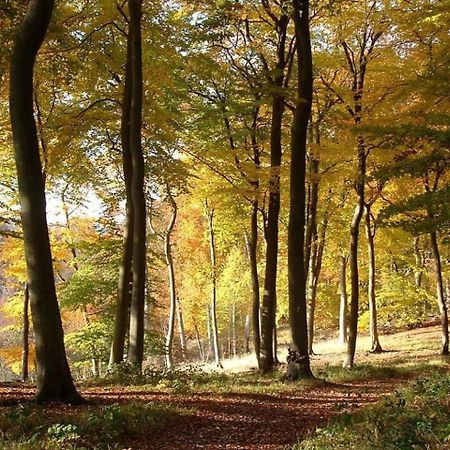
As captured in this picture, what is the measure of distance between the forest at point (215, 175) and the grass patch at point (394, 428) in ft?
0.14

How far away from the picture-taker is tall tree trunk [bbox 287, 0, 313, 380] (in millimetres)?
11539

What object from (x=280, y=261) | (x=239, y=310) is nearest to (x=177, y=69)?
(x=280, y=261)

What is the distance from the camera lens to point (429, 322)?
32469mm

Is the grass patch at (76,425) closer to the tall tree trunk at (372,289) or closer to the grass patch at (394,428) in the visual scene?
the grass patch at (394,428)

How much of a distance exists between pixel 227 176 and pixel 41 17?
973 cm

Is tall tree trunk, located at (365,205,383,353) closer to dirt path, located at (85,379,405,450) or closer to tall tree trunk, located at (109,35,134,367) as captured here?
dirt path, located at (85,379,405,450)

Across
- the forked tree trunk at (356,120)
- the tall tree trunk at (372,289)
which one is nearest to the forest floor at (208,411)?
the forked tree trunk at (356,120)

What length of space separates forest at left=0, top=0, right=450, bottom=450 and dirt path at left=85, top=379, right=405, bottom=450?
0.05m

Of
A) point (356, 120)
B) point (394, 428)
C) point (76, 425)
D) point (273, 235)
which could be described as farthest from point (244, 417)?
point (356, 120)

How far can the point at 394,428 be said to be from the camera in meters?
5.24

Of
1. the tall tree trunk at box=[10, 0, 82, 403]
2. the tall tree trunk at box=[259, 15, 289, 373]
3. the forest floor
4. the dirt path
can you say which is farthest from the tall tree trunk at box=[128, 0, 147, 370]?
the tall tree trunk at box=[10, 0, 82, 403]

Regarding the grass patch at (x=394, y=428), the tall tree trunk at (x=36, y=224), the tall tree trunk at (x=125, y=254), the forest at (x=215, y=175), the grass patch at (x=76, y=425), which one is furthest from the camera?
the tall tree trunk at (x=125, y=254)

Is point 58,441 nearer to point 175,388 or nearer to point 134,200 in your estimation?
point 175,388

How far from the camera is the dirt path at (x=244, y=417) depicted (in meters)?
6.48
